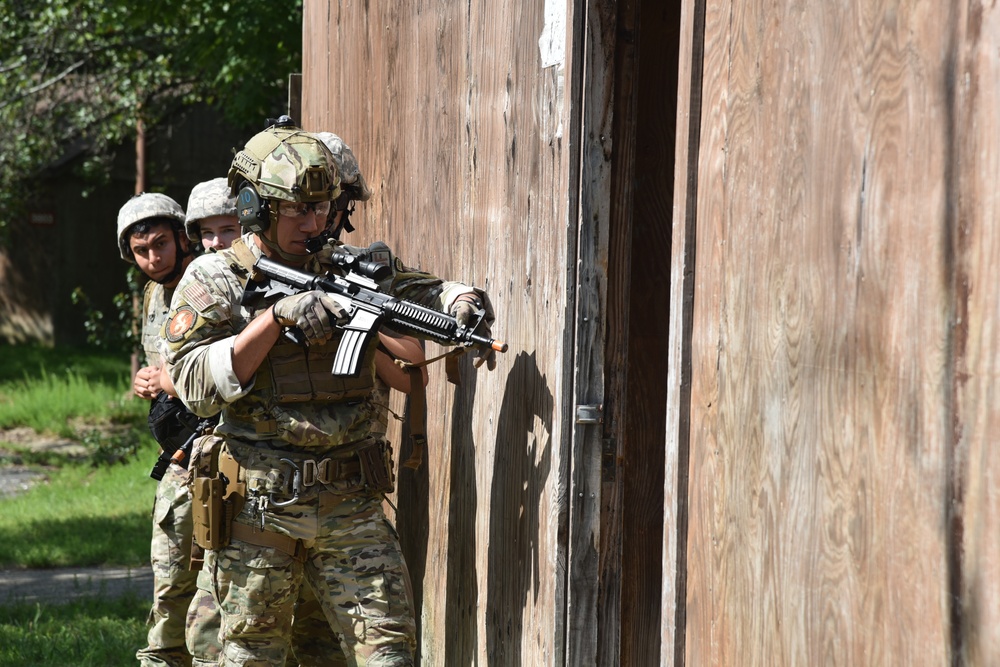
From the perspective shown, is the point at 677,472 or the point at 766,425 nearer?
the point at 766,425

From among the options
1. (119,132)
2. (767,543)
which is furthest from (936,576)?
(119,132)

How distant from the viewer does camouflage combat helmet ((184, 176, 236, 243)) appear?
4.79 m

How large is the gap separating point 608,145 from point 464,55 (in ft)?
3.45

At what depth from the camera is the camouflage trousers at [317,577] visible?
380 cm

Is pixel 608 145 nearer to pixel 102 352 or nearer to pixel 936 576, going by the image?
pixel 936 576

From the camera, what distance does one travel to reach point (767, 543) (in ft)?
7.46

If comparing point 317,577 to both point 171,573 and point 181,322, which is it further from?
point 171,573

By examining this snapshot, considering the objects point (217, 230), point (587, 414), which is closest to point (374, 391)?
point (217, 230)

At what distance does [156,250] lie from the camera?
16.2 feet

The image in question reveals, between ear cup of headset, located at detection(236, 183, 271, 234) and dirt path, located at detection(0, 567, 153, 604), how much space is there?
3536 mm

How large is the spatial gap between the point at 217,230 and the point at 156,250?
293 mm

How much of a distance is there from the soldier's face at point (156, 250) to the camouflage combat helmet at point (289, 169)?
1082 millimetres

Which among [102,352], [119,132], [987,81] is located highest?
[119,132]

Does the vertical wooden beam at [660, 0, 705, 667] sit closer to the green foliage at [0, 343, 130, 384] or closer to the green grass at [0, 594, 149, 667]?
the green grass at [0, 594, 149, 667]
